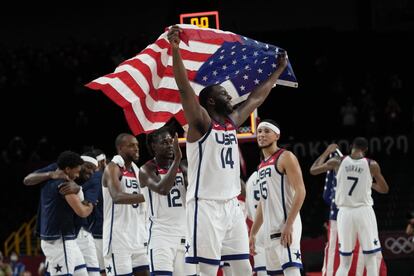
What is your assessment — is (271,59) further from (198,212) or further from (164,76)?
(198,212)

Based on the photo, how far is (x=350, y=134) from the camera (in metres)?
23.2

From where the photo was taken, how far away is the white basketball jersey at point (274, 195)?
9234 mm

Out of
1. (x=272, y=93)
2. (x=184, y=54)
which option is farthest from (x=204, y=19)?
(x=272, y=93)

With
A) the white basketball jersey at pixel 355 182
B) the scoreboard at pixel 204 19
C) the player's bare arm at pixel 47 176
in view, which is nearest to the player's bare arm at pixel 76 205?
the player's bare arm at pixel 47 176

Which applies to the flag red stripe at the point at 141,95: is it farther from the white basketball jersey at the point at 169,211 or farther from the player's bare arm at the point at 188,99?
the player's bare arm at the point at 188,99

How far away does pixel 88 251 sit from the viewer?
38.9 ft

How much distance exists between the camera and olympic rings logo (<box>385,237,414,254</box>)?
59.2ft

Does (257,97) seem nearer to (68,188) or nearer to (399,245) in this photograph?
(68,188)

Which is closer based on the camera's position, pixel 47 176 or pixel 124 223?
pixel 47 176

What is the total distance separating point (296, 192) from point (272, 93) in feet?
52.8

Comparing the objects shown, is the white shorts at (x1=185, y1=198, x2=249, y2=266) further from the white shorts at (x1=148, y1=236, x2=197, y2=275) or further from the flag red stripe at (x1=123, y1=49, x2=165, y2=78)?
the flag red stripe at (x1=123, y1=49, x2=165, y2=78)

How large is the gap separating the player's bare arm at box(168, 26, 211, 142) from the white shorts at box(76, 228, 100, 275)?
4.72 meters

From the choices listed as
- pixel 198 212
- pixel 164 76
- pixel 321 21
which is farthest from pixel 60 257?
pixel 321 21

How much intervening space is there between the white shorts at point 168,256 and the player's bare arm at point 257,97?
1.81m
